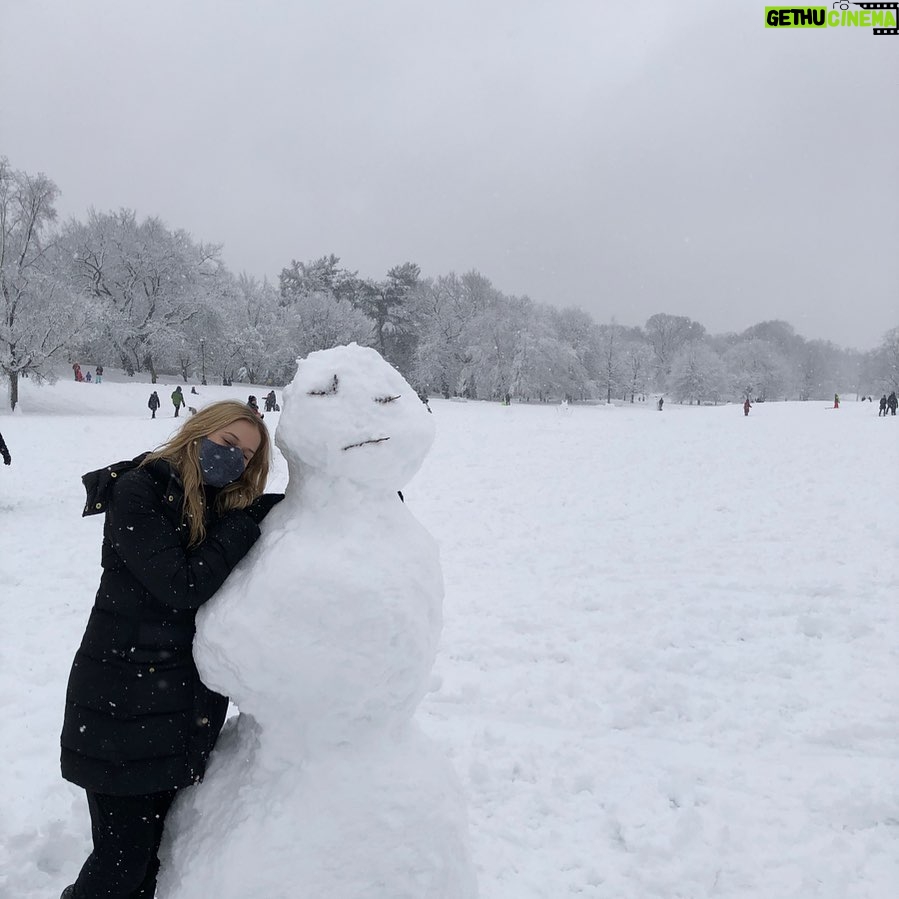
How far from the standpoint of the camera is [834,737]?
4.64 meters

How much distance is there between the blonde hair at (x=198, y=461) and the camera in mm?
2123

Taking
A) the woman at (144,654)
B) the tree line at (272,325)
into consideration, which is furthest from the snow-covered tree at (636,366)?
the woman at (144,654)

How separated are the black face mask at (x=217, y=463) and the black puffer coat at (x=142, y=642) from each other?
0.10 m

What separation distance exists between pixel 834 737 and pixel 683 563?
13.4 feet

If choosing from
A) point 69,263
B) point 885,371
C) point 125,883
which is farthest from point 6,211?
point 885,371

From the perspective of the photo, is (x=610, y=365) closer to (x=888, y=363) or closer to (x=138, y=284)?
(x=888, y=363)

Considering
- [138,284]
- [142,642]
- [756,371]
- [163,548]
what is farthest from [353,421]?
[756,371]

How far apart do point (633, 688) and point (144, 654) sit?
4248 mm

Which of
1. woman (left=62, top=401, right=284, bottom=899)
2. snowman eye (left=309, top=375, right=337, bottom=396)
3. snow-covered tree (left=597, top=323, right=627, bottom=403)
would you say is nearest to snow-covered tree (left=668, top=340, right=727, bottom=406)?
snow-covered tree (left=597, top=323, right=627, bottom=403)

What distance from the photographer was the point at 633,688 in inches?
206

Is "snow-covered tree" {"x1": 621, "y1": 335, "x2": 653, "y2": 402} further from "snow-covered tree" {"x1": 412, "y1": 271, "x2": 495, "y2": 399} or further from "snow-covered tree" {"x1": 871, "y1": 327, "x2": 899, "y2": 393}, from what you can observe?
"snow-covered tree" {"x1": 871, "y1": 327, "x2": 899, "y2": 393}

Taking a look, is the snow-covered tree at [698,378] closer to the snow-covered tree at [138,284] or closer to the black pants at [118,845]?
the snow-covered tree at [138,284]

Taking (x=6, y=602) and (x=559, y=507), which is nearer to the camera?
(x=6, y=602)

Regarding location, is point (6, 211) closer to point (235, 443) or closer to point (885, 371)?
point (235, 443)
